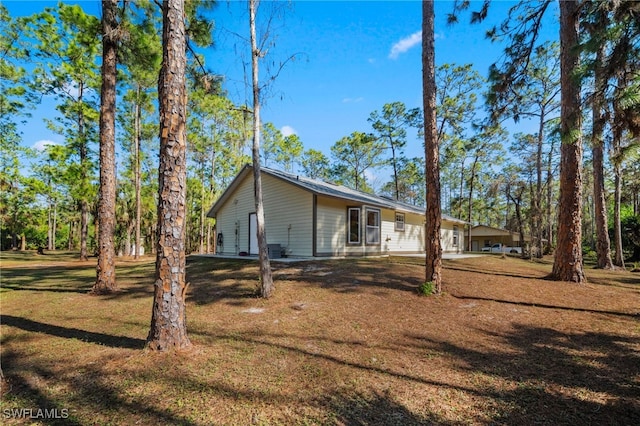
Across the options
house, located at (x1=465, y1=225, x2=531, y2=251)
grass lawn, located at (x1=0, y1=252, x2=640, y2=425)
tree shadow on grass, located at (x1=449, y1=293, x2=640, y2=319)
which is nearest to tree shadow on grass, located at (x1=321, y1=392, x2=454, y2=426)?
grass lawn, located at (x1=0, y1=252, x2=640, y2=425)

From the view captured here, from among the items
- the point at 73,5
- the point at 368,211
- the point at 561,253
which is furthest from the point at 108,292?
the point at 73,5

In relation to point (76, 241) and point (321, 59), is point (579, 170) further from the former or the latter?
point (76, 241)

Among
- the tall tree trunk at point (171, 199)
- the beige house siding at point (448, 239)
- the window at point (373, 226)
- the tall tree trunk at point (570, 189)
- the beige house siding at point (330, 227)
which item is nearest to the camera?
the tall tree trunk at point (171, 199)

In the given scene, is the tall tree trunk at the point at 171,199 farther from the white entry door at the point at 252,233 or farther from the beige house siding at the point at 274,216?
the white entry door at the point at 252,233

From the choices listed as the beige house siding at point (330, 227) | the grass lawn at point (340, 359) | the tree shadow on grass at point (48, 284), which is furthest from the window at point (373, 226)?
the tree shadow on grass at point (48, 284)

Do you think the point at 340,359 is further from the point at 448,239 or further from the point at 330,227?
the point at 448,239

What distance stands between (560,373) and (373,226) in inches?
464

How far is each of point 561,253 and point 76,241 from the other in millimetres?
50527

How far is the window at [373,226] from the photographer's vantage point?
1492cm

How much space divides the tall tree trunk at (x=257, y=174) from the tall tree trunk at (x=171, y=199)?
9.22 ft

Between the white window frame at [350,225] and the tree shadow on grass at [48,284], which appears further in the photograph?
the white window frame at [350,225]

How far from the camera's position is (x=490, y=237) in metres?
45.9

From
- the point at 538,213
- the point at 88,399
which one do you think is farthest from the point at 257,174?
the point at 538,213

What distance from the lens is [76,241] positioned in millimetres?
39875
